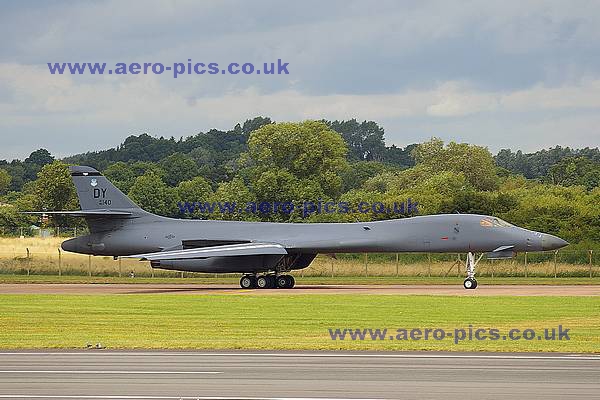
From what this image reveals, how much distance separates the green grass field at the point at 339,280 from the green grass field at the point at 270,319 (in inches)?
477

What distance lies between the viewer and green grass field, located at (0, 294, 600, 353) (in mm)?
20969

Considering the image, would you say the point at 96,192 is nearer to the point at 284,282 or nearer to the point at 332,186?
the point at 284,282

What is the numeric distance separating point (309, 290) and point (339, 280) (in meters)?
9.19

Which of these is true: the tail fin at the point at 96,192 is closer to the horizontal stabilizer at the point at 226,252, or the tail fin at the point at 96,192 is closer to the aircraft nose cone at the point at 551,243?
the horizontal stabilizer at the point at 226,252

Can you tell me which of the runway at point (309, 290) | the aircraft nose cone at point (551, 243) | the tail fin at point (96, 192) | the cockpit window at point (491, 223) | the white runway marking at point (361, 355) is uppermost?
the tail fin at point (96, 192)

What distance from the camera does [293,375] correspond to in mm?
15758

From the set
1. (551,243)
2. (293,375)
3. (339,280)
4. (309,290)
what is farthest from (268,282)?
(293,375)

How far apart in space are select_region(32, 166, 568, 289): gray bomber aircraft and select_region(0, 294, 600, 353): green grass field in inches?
232

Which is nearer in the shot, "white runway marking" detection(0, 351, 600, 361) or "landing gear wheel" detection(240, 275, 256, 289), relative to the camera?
"white runway marking" detection(0, 351, 600, 361)

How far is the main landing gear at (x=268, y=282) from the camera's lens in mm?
44281

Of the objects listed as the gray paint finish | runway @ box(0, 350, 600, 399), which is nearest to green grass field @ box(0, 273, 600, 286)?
the gray paint finish

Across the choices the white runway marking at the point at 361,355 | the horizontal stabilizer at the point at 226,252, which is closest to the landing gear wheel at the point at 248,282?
the horizontal stabilizer at the point at 226,252

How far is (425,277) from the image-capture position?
5228 centimetres

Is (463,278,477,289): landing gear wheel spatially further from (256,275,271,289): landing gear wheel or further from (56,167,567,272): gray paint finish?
(256,275,271,289): landing gear wheel
